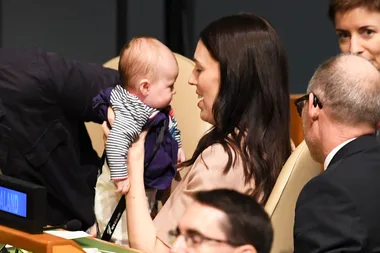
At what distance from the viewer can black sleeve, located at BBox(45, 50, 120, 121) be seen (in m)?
2.89

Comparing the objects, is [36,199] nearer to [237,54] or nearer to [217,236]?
[217,236]

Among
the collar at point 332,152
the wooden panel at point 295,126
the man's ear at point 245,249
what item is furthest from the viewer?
the wooden panel at point 295,126

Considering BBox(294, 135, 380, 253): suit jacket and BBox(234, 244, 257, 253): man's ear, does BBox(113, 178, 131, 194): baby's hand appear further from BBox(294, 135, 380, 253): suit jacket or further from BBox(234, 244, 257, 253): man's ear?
BBox(234, 244, 257, 253): man's ear

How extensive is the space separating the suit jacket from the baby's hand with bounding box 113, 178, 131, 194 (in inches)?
Answer: 29.5

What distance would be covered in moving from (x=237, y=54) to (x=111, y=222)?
2.38 feet

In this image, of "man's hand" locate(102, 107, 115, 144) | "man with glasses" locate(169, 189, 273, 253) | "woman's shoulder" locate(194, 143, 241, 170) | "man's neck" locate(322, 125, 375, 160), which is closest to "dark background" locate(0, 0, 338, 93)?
"man's hand" locate(102, 107, 115, 144)

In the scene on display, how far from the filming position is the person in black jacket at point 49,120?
288 cm

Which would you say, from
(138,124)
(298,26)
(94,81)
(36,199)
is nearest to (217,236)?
(36,199)

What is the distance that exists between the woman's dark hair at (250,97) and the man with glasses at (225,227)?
71cm

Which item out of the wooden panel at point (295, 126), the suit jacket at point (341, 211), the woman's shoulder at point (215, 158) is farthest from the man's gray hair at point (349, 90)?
the wooden panel at point (295, 126)

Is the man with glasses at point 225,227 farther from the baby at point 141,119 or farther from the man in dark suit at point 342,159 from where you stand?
the baby at point 141,119

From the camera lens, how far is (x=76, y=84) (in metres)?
2.91

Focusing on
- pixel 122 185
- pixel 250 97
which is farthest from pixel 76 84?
pixel 250 97

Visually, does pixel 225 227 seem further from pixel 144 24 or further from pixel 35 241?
pixel 144 24
